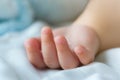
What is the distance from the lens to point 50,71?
56cm

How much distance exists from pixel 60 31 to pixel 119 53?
161 mm

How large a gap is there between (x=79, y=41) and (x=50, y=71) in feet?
0.30

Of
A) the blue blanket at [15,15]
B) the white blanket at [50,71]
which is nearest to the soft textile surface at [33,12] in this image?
the blue blanket at [15,15]

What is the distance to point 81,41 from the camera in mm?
600

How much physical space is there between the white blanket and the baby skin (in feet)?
0.06

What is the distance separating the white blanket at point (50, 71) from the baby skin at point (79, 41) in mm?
19

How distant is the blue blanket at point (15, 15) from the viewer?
2.46ft

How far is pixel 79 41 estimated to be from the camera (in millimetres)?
603

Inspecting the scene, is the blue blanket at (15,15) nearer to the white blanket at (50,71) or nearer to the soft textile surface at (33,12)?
the soft textile surface at (33,12)

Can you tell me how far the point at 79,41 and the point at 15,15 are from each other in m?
0.24

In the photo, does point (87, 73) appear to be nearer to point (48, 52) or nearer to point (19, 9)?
point (48, 52)

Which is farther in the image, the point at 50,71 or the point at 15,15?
the point at 15,15

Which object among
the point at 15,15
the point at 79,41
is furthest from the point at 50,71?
the point at 15,15

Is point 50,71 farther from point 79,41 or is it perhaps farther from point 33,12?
point 33,12
